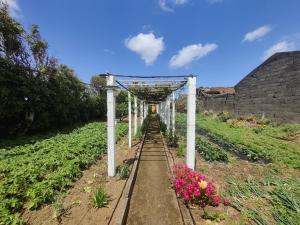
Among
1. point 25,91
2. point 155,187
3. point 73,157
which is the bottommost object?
point 155,187

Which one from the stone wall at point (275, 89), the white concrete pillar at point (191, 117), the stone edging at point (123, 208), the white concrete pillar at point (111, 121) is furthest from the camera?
the stone wall at point (275, 89)

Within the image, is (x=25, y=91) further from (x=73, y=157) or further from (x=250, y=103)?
(x=250, y=103)

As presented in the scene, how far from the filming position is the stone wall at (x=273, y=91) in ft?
43.1

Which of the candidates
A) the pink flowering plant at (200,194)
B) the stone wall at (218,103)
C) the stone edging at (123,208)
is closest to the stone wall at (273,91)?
the stone wall at (218,103)

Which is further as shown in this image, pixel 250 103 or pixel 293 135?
pixel 250 103

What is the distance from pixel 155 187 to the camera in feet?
16.6

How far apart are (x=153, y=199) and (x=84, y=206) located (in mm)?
1506

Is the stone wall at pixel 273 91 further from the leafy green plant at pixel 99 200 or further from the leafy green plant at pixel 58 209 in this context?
the leafy green plant at pixel 58 209

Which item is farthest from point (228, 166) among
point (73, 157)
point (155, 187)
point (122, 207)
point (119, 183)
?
point (73, 157)

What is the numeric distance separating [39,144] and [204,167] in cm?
661

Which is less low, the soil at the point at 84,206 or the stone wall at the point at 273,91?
the stone wall at the point at 273,91

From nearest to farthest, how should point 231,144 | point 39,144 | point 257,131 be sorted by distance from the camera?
point 39,144, point 231,144, point 257,131

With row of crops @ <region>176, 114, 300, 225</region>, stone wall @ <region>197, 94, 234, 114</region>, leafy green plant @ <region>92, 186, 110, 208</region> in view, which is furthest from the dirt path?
stone wall @ <region>197, 94, 234, 114</region>

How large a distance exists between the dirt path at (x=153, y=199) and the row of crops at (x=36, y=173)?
1.73m
